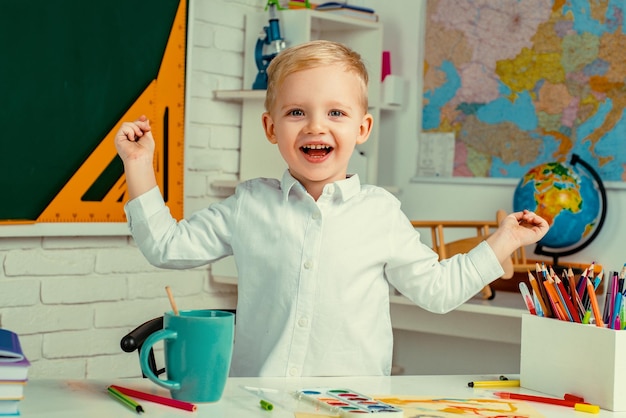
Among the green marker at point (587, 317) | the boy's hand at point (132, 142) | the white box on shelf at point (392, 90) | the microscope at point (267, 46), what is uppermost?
the microscope at point (267, 46)

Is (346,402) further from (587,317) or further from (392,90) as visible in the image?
(392,90)

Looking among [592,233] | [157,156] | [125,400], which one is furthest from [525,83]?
[125,400]

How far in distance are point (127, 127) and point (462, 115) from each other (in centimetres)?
183

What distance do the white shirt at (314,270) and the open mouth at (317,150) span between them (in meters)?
0.06

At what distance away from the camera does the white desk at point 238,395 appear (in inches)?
41.1

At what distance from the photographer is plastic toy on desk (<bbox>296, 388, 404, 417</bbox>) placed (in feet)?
3.42

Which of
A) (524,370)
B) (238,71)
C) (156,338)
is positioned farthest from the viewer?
(238,71)

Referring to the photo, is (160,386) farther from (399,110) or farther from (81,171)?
(399,110)

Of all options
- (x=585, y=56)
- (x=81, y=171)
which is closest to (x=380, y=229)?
(x=81, y=171)

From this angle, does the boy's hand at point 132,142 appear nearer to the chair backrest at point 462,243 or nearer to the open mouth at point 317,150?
the open mouth at point 317,150

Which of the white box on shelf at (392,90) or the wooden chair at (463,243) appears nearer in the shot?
the wooden chair at (463,243)

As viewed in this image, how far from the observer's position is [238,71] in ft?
9.89

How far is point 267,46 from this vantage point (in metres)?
2.87

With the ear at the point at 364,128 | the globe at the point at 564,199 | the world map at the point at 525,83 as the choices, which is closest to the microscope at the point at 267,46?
the world map at the point at 525,83
